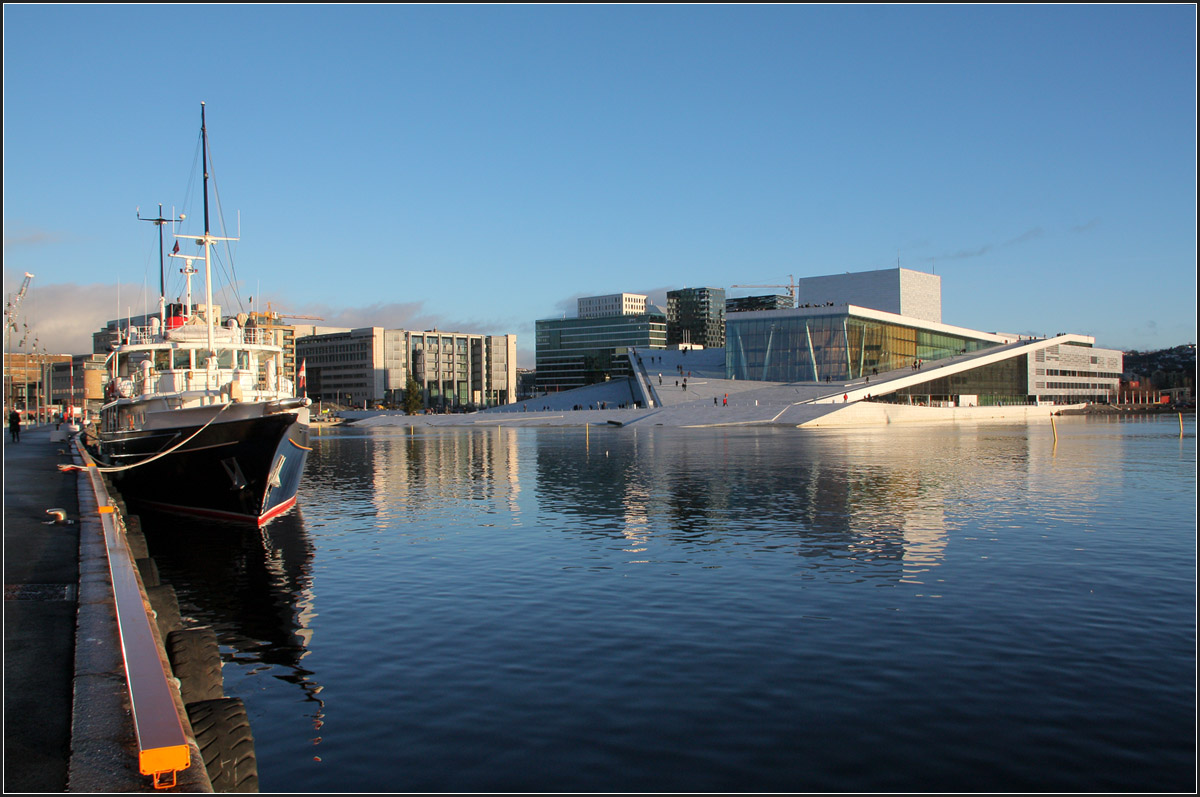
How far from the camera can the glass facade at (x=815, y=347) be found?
118562 mm

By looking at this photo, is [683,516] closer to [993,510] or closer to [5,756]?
[993,510]

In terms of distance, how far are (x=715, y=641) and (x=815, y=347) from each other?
11031 centimetres

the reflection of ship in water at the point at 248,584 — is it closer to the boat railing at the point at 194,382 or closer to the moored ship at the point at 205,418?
the moored ship at the point at 205,418

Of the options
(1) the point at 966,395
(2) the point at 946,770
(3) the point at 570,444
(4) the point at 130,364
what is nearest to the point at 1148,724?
(2) the point at 946,770

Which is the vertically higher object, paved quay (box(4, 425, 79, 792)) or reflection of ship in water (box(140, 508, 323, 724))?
paved quay (box(4, 425, 79, 792))

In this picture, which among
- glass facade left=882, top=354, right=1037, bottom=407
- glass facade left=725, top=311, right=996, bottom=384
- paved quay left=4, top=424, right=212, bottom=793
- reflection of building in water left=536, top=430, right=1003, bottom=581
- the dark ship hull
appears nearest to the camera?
paved quay left=4, top=424, right=212, bottom=793

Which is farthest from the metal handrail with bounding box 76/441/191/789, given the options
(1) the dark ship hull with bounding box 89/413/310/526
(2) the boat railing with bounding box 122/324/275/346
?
(2) the boat railing with bounding box 122/324/275/346

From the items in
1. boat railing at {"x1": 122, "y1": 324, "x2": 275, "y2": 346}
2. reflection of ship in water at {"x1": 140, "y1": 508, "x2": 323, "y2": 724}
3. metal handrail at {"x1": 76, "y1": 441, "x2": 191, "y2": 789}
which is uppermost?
boat railing at {"x1": 122, "y1": 324, "x2": 275, "y2": 346}

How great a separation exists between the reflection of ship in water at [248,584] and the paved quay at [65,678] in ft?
7.11

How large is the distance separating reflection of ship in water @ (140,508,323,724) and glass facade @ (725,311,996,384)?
3912 inches

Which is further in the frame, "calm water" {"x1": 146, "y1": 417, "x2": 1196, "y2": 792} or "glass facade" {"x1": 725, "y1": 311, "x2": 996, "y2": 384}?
"glass facade" {"x1": 725, "y1": 311, "x2": 996, "y2": 384}

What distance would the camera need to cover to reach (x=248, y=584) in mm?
18953

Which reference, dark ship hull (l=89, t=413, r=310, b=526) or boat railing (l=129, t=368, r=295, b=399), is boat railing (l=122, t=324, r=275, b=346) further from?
dark ship hull (l=89, t=413, r=310, b=526)

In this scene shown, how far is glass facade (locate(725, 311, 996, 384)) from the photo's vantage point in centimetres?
11856
